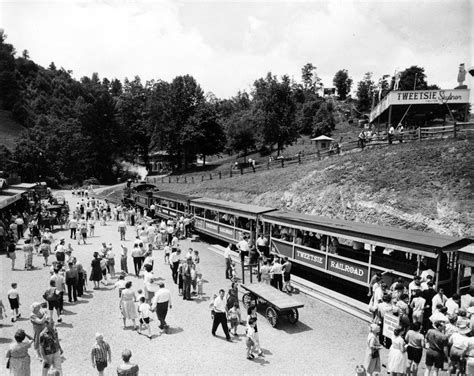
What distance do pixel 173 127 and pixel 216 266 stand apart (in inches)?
1920

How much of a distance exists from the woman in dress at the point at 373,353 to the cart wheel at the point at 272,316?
3.46 metres

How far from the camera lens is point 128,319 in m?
11.7

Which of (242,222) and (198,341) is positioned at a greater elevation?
(242,222)

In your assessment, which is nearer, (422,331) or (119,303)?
(422,331)

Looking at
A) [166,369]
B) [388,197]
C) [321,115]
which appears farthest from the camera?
[321,115]

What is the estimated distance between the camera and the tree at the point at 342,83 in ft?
387

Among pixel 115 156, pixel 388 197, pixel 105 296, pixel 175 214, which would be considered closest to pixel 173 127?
pixel 115 156

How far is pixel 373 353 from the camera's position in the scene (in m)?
7.99

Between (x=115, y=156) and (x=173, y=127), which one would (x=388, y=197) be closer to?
(x=173, y=127)

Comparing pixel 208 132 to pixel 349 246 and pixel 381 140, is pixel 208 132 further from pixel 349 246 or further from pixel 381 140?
pixel 349 246

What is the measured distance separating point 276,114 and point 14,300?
1721 inches

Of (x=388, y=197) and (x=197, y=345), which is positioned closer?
(x=197, y=345)

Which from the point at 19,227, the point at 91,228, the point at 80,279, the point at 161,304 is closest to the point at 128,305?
the point at 161,304

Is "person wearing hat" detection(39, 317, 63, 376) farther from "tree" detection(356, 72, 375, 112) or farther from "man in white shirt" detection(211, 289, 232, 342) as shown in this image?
"tree" detection(356, 72, 375, 112)
